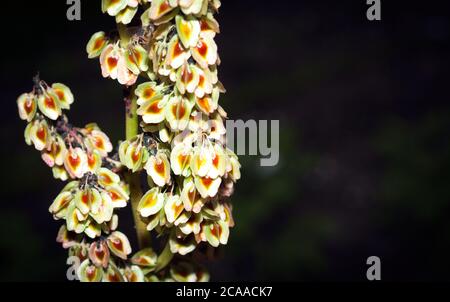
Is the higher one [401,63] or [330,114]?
[401,63]

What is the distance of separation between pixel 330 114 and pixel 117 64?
4.11 m

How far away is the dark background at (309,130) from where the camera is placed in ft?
12.7

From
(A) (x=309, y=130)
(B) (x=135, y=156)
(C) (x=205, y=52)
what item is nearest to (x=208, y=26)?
(C) (x=205, y=52)

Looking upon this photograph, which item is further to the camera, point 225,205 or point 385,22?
point 385,22

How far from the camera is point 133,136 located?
146cm

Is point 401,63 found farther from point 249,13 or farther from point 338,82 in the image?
point 249,13

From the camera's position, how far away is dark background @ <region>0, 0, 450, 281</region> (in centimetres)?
386

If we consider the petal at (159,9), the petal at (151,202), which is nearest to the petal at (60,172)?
the petal at (151,202)

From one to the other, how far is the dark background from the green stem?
209cm

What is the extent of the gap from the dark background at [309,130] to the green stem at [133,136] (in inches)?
82.2

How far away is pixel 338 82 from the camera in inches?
224

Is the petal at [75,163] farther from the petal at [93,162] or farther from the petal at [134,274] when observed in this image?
the petal at [134,274]

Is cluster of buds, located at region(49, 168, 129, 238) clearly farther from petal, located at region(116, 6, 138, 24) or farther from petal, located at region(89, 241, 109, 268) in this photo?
petal, located at region(116, 6, 138, 24)

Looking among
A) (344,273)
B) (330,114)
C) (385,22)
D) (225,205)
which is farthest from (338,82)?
(225,205)
